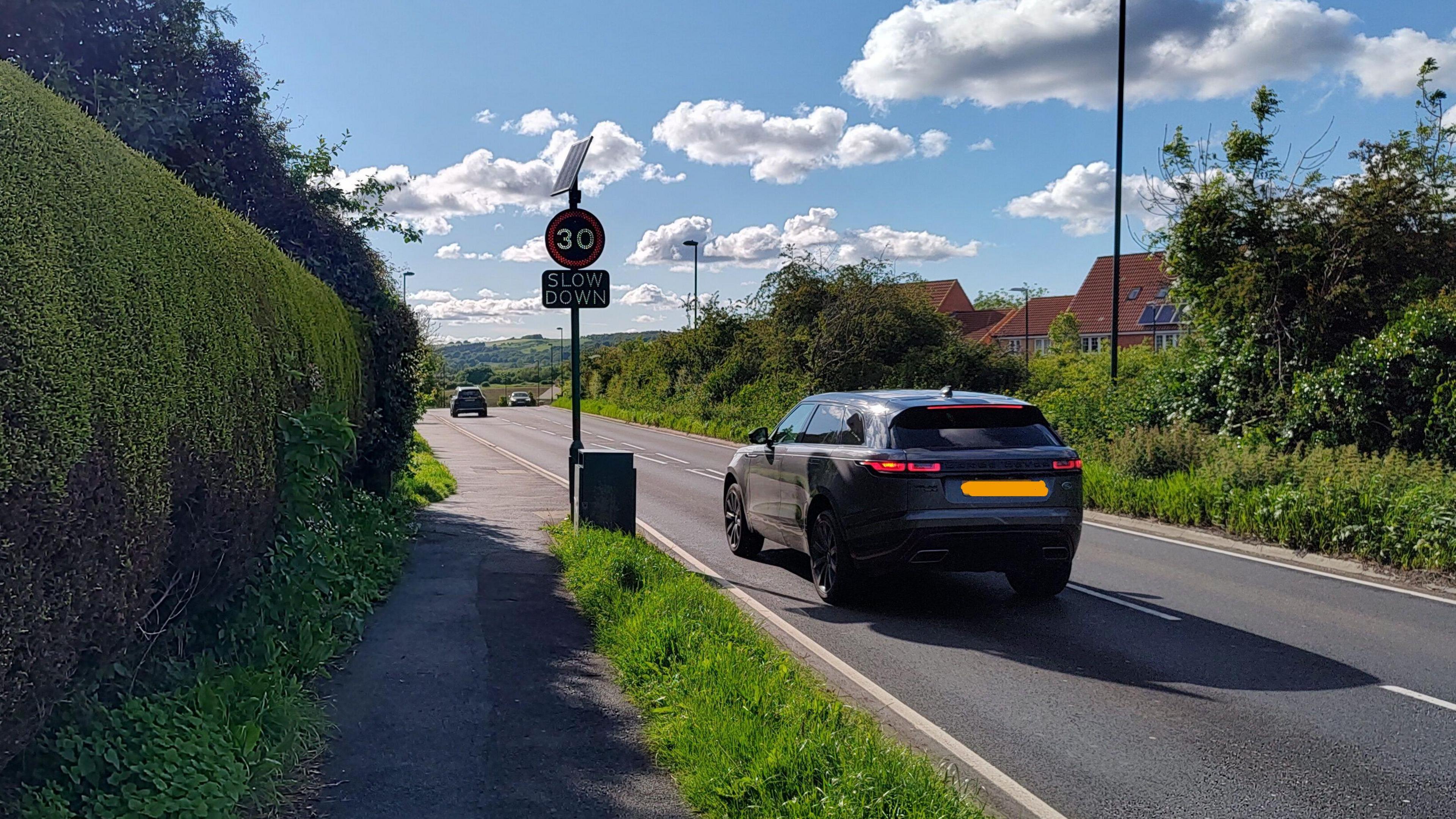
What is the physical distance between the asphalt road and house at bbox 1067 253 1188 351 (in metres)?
58.4

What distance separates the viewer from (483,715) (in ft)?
17.6

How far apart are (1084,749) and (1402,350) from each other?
34.0 ft

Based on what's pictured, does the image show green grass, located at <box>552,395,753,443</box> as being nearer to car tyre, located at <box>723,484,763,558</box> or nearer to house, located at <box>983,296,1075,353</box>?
car tyre, located at <box>723,484,763,558</box>

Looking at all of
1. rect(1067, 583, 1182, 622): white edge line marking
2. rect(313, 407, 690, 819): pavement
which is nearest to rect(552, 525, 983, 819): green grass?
rect(313, 407, 690, 819): pavement

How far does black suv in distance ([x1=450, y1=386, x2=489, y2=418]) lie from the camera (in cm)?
5972

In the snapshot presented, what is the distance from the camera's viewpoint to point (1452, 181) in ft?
52.6

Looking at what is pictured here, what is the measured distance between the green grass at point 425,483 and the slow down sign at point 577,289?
3005 millimetres

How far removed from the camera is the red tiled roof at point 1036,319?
288ft

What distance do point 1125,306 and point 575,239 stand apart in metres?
66.5

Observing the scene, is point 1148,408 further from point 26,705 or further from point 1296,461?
point 26,705

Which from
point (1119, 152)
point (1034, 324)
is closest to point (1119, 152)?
point (1119, 152)

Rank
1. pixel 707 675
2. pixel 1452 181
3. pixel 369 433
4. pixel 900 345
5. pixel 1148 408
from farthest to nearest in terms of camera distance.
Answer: pixel 900 345 → pixel 1148 408 → pixel 1452 181 → pixel 369 433 → pixel 707 675

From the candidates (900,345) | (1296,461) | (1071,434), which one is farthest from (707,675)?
(900,345)

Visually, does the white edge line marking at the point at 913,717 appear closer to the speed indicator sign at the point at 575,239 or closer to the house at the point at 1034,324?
the speed indicator sign at the point at 575,239
